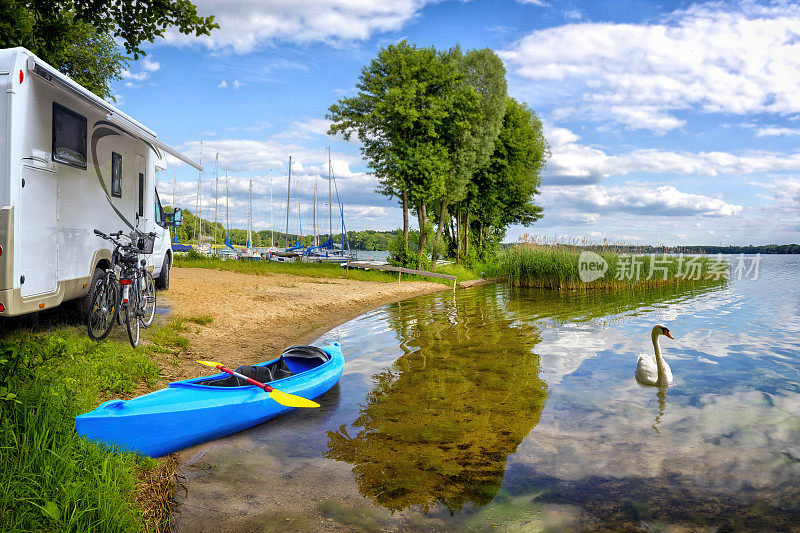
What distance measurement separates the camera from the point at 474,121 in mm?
31562

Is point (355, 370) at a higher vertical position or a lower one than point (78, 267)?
lower

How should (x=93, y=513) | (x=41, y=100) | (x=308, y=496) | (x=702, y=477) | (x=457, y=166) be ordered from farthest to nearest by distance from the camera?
(x=457, y=166) → (x=41, y=100) → (x=702, y=477) → (x=308, y=496) → (x=93, y=513)

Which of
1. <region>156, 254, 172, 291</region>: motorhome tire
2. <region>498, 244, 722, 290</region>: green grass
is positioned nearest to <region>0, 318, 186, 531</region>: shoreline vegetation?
<region>156, 254, 172, 291</region>: motorhome tire

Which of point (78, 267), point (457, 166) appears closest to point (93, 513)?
point (78, 267)

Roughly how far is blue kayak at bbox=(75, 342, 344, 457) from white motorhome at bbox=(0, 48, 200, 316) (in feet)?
7.98

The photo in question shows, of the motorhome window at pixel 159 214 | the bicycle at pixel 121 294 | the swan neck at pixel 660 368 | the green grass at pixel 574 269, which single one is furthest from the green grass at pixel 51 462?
the green grass at pixel 574 269

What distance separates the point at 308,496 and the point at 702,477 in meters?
4.10

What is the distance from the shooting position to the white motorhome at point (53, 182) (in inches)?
250

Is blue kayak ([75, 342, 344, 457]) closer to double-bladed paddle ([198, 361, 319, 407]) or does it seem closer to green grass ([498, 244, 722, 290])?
double-bladed paddle ([198, 361, 319, 407])

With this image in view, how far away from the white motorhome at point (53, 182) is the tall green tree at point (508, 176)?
29.4 metres

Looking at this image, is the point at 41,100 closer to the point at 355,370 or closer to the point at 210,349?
the point at 210,349

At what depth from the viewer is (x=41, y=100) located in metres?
6.93

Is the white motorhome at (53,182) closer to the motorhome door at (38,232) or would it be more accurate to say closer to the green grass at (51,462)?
the motorhome door at (38,232)

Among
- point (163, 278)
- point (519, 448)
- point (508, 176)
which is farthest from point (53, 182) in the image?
point (508, 176)
